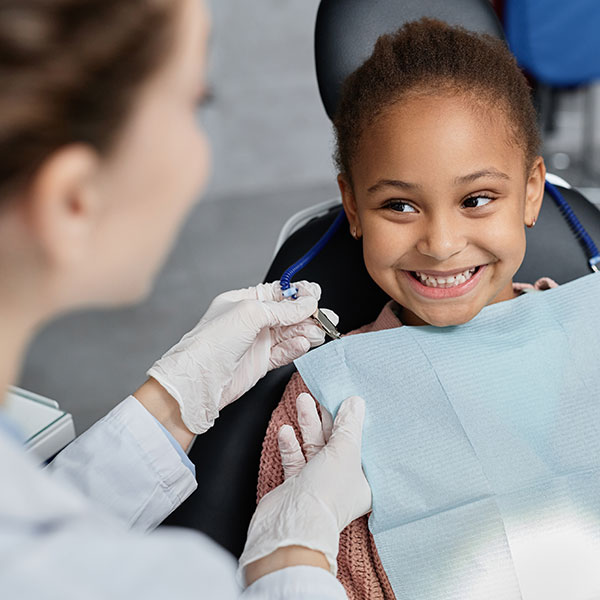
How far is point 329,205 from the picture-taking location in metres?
1.42

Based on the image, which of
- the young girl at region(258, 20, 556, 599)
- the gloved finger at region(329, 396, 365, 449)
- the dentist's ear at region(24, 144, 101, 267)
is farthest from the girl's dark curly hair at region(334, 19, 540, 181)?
the dentist's ear at region(24, 144, 101, 267)

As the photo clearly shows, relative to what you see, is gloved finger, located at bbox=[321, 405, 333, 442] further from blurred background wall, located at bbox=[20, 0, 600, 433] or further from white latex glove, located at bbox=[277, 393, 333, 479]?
blurred background wall, located at bbox=[20, 0, 600, 433]

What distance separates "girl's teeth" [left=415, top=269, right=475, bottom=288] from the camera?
3.60ft

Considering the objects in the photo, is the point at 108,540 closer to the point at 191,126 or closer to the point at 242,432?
the point at 191,126

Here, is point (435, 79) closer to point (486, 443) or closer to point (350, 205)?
point (350, 205)

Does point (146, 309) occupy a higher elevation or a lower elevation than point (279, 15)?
lower

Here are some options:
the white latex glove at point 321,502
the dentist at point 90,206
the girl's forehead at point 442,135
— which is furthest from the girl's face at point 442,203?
the dentist at point 90,206

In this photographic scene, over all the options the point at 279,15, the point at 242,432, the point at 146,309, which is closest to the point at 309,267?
the point at 242,432

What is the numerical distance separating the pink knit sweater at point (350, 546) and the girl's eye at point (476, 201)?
1.25ft

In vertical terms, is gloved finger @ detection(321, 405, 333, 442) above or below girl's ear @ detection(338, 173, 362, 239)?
below

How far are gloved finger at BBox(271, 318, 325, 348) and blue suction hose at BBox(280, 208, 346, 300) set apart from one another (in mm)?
49

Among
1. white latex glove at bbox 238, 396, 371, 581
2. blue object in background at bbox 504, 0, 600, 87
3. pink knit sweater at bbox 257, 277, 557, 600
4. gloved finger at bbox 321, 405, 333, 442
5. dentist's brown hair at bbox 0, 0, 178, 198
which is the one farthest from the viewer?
blue object in background at bbox 504, 0, 600, 87

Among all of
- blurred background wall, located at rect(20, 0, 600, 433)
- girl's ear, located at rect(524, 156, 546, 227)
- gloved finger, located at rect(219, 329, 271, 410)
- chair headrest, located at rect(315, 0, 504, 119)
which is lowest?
blurred background wall, located at rect(20, 0, 600, 433)

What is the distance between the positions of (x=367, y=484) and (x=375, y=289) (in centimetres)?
37
